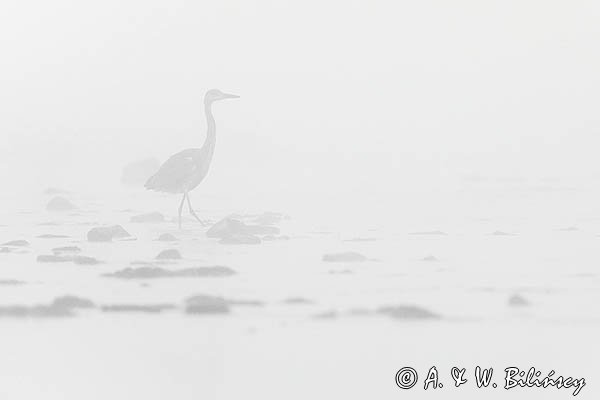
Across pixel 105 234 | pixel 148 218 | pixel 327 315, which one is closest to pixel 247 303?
pixel 327 315

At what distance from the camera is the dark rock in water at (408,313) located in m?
17.2

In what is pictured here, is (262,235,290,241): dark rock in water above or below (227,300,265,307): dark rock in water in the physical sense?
below

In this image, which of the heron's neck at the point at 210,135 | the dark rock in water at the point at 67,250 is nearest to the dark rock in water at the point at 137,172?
the heron's neck at the point at 210,135

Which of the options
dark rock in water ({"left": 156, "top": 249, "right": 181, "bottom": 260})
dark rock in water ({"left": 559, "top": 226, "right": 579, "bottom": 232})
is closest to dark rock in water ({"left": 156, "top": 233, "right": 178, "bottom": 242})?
dark rock in water ({"left": 156, "top": 249, "right": 181, "bottom": 260})

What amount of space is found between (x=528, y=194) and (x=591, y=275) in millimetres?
15972

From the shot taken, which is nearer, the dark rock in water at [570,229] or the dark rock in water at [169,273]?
the dark rock in water at [169,273]

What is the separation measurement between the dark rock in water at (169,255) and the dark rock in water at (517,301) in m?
7.20

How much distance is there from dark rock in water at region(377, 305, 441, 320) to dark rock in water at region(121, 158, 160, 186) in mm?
23588

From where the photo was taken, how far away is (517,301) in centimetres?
1812

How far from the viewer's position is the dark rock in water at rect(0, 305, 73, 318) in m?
17.7

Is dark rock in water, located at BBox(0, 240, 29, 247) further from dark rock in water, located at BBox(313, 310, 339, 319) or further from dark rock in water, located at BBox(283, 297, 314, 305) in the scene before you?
dark rock in water, located at BBox(313, 310, 339, 319)

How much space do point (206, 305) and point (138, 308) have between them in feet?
3.42

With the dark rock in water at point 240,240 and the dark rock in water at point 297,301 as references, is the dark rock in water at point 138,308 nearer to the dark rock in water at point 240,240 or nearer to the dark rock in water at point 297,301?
the dark rock in water at point 297,301

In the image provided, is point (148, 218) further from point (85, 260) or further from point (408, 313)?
point (408, 313)
